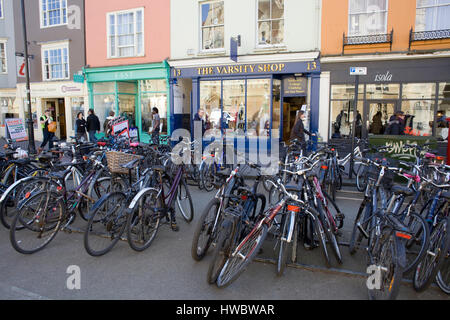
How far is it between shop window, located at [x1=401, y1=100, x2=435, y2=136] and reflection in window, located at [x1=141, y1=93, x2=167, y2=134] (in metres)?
10.1

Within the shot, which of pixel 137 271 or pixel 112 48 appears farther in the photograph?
pixel 112 48

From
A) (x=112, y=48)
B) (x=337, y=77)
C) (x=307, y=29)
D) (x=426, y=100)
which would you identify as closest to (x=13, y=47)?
(x=112, y=48)

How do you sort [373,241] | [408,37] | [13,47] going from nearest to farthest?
[373,241] → [408,37] → [13,47]

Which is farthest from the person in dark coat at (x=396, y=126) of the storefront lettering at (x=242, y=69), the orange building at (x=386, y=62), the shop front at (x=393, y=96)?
the storefront lettering at (x=242, y=69)

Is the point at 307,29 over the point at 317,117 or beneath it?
over

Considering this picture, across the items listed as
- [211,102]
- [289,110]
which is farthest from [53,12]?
[289,110]

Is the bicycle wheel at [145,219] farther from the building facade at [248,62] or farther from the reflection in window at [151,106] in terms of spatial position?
the reflection in window at [151,106]

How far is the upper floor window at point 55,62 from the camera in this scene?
57.6 ft

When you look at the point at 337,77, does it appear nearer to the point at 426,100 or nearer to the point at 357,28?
the point at 357,28

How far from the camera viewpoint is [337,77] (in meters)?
12.2

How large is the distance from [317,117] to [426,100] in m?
3.67

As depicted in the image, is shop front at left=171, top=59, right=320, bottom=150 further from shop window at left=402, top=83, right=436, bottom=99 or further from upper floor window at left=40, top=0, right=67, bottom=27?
upper floor window at left=40, top=0, right=67, bottom=27

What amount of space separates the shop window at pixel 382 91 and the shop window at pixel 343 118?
466mm

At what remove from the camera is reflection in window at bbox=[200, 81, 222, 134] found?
565 inches
